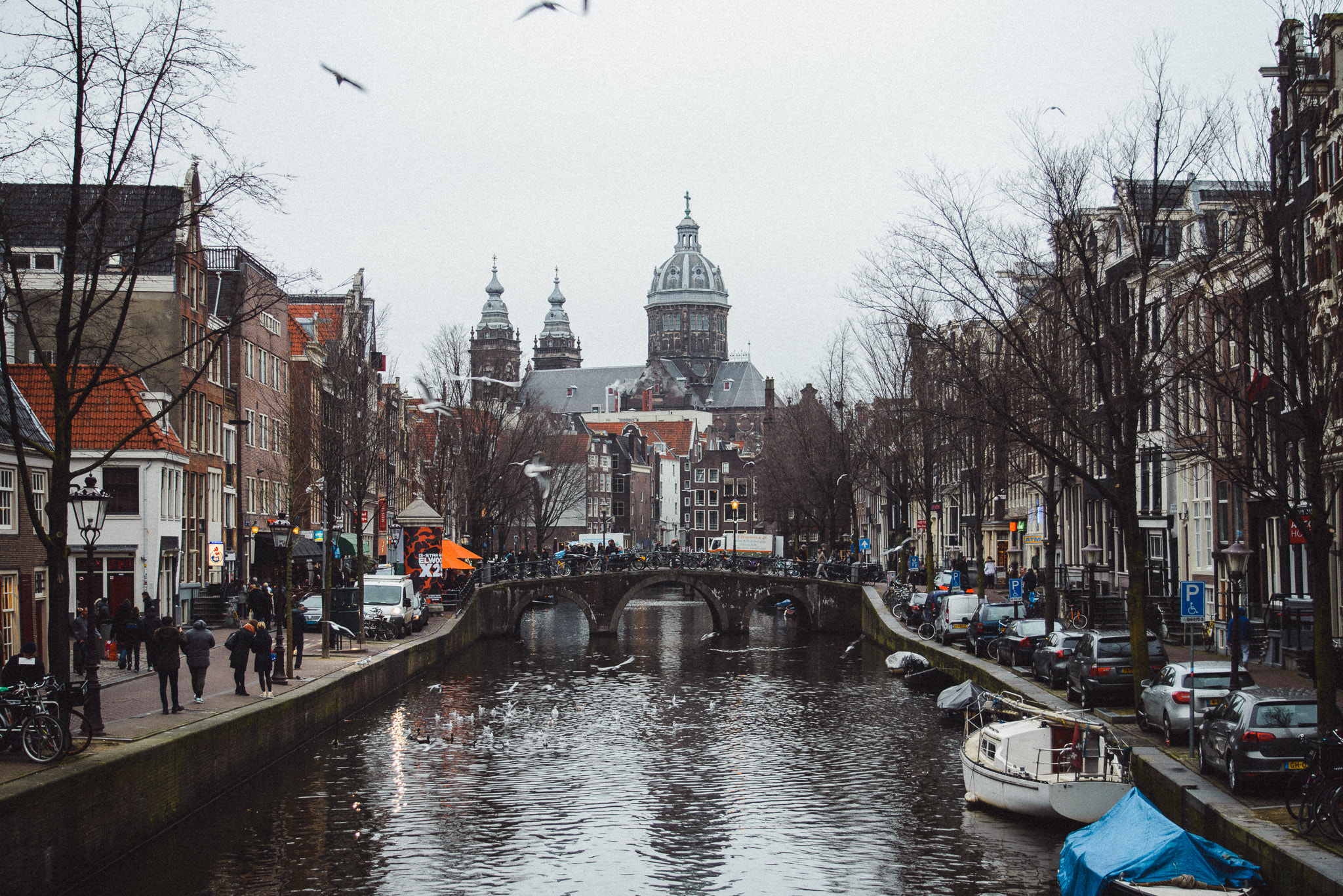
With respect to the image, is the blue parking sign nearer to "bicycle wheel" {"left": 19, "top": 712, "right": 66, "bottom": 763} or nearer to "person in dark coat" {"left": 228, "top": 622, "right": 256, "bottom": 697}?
"person in dark coat" {"left": 228, "top": 622, "right": 256, "bottom": 697}

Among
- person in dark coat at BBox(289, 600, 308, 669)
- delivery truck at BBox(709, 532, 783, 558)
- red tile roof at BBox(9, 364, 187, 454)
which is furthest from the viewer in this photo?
delivery truck at BBox(709, 532, 783, 558)

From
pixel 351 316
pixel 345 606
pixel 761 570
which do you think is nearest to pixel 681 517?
pixel 761 570

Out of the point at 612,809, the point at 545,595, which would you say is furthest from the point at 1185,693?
→ the point at 545,595

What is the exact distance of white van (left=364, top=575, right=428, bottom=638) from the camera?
50.2 meters

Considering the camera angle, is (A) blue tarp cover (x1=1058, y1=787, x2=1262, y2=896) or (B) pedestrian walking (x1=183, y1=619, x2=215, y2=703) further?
(B) pedestrian walking (x1=183, y1=619, x2=215, y2=703)

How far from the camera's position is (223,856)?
22016 millimetres

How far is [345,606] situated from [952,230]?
2632cm

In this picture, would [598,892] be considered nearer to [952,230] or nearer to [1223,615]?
[952,230]

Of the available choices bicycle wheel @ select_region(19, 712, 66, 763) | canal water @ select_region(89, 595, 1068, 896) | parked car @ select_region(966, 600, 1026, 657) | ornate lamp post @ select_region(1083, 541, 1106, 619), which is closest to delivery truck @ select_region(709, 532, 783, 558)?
ornate lamp post @ select_region(1083, 541, 1106, 619)

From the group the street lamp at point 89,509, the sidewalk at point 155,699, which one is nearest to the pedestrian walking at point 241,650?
the sidewalk at point 155,699

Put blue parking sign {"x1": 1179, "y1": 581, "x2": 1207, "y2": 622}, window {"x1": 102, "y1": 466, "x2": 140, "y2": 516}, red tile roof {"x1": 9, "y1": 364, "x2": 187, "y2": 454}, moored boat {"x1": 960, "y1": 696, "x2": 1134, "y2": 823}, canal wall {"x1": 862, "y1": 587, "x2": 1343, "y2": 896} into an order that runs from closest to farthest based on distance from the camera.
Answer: canal wall {"x1": 862, "y1": 587, "x2": 1343, "y2": 896} < moored boat {"x1": 960, "y1": 696, "x2": 1134, "y2": 823} < blue parking sign {"x1": 1179, "y1": 581, "x2": 1207, "y2": 622} < red tile roof {"x1": 9, "y1": 364, "x2": 187, "y2": 454} < window {"x1": 102, "y1": 466, "x2": 140, "y2": 516}

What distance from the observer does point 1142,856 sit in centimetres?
1703

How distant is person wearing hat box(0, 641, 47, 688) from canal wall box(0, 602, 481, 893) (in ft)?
7.35

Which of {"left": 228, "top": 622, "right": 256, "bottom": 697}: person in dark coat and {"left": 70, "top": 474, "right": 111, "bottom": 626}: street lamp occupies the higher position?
{"left": 70, "top": 474, "right": 111, "bottom": 626}: street lamp
